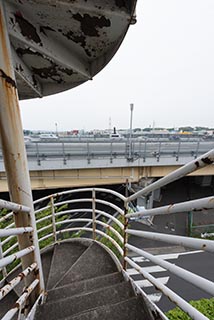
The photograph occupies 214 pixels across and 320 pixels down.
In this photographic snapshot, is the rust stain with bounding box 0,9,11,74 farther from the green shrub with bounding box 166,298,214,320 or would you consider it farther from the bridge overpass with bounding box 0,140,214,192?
the bridge overpass with bounding box 0,140,214,192

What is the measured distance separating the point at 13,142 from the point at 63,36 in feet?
3.58

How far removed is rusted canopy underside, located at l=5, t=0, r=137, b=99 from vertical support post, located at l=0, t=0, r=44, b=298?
0.20 metres

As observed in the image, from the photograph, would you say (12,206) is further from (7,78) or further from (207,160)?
(207,160)

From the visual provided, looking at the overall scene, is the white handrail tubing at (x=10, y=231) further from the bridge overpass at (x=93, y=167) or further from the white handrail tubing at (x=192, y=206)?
the bridge overpass at (x=93, y=167)

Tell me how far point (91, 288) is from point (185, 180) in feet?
51.7


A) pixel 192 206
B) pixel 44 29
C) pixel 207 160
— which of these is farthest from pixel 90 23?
pixel 192 206

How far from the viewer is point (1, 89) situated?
126 centimetres

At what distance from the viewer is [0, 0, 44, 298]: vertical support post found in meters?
1.25

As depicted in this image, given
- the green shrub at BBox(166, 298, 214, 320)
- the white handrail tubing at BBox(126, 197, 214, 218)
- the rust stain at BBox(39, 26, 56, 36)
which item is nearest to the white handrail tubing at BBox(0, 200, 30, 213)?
the white handrail tubing at BBox(126, 197, 214, 218)

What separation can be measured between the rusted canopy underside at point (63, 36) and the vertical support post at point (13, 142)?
20 cm

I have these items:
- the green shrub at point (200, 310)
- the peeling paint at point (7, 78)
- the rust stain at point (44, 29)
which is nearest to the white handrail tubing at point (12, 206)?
the peeling paint at point (7, 78)

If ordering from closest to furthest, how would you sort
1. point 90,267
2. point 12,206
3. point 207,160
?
point 207,160, point 12,206, point 90,267

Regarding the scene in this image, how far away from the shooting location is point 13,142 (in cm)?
139

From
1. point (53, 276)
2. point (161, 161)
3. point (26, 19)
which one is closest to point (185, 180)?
point (161, 161)
